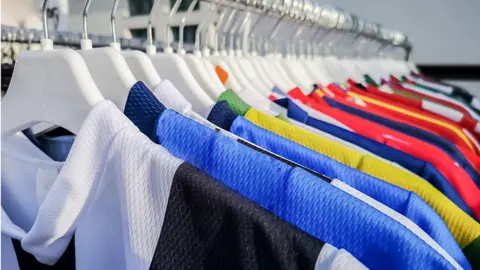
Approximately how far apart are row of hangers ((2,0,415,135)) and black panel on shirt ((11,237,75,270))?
12 cm

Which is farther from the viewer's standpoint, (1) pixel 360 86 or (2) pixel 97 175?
(1) pixel 360 86

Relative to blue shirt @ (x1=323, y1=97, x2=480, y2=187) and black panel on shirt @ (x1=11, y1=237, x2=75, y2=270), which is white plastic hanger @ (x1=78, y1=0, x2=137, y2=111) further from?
blue shirt @ (x1=323, y1=97, x2=480, y2=187)

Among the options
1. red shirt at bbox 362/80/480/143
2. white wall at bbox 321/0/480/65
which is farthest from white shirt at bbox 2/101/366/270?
white wall at bbox 321/0/480/65

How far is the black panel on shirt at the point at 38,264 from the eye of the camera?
1.51 feet

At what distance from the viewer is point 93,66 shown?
0.43 metres

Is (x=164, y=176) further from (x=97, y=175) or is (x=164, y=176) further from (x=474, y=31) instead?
(x=474, y=31)

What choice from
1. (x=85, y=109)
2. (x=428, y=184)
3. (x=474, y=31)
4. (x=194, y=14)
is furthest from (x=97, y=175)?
(x=474, y=31)

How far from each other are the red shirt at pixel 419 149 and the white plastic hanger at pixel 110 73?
0.28 m

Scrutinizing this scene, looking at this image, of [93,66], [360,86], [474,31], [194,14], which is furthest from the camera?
[474,31]

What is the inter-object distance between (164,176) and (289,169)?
9 cm

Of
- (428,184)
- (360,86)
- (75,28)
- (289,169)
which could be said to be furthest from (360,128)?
(75,28)

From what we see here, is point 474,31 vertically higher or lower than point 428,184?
higher

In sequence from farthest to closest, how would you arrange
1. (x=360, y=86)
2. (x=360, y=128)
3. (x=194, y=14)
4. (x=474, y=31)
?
(x=474, y=31) < (x=194, y=14) < (x=360, y=86) < (x=360, y=128)

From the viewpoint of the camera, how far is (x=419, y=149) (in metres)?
0.55
